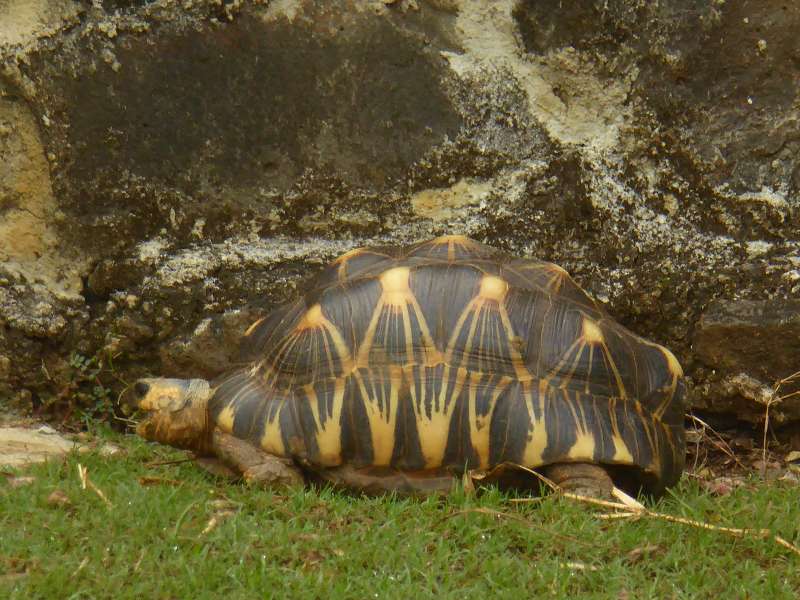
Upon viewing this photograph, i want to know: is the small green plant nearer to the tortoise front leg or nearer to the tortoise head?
the tortoise head

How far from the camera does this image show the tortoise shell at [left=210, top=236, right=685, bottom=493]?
3.58 m

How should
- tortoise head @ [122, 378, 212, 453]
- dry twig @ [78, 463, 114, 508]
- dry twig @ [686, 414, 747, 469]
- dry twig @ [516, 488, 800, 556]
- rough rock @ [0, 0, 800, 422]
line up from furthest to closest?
1. dry twig @ [686, 414, 747, 469]
2. rough rock @ [0, 0, 800, 422]
3. tortoise head @ [122, 378, 212, 453]
4. dry twig @ [78, 463, 114, 508]
5. dry twig @ [516, 488, 800, 556]

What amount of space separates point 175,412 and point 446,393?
0.94 m

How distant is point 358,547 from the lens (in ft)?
10.2

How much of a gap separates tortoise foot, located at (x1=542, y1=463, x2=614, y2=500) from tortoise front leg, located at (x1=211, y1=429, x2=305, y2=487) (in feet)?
2.66

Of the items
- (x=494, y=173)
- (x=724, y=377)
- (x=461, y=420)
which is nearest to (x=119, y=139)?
(x=494, y=173)

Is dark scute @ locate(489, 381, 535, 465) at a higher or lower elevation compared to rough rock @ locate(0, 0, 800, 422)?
lower

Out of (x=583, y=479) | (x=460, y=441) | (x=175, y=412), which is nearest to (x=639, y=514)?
(x=583, y=479)

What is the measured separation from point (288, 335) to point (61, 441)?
1.01 meters

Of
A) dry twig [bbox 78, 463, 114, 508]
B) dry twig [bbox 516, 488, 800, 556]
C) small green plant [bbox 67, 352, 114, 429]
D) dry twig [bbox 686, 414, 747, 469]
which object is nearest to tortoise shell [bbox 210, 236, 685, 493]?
dry twig [bbox 516, 488, 800, 556]

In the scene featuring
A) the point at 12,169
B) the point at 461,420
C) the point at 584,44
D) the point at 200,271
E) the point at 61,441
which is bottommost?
the point at 61,441

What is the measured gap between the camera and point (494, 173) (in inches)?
171

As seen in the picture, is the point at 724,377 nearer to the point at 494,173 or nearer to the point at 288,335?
the point at 494,173

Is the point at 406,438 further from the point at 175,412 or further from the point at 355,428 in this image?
the point at 175,412
